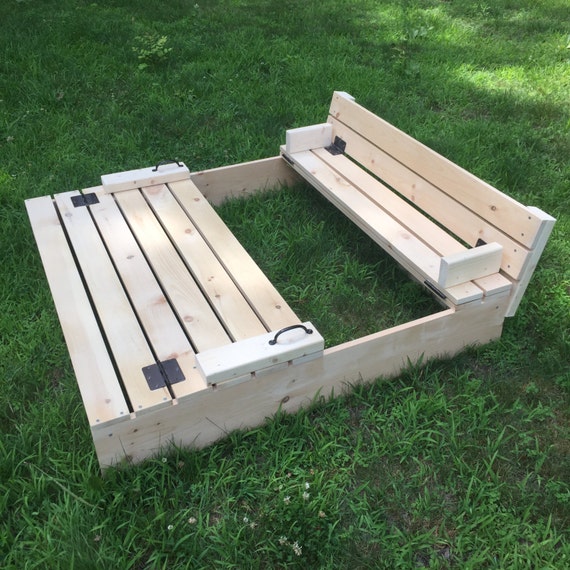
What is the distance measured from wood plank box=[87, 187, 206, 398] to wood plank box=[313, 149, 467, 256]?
46.9 inches

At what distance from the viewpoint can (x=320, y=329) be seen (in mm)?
2748

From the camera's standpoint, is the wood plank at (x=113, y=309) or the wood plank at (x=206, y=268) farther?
the wood plank at (x=206, y=268)

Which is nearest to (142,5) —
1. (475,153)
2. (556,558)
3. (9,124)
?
(9,124)

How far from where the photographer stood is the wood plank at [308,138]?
346cm

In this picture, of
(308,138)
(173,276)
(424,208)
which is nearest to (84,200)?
(173,276)

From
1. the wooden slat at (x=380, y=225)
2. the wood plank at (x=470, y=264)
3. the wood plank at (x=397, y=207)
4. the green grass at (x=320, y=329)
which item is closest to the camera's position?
the green grass at (x=320, y=329)

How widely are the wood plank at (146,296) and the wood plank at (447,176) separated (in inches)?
54.4

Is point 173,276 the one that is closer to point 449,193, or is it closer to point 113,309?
point 113,309

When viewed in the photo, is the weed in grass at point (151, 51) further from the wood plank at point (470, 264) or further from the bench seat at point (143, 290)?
the wood plank at point (470, 264)

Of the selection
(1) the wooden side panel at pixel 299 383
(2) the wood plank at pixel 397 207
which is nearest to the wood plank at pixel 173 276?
(1) the wooden side panel at pixel 299 383

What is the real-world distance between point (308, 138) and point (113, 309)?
1700 millimetres

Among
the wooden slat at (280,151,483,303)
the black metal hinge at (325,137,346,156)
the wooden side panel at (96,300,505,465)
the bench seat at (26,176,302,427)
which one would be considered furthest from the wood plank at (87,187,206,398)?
the black metal hinge at (325,137,346,156)

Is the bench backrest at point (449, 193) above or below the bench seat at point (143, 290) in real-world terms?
above

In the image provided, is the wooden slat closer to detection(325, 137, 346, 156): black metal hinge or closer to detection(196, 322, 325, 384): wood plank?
detection(325, 137, 346, 156): black metal hinge
